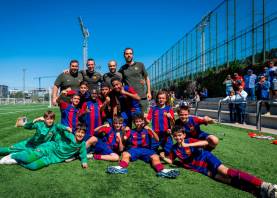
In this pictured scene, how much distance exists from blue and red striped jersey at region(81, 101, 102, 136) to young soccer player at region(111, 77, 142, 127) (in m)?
0.36

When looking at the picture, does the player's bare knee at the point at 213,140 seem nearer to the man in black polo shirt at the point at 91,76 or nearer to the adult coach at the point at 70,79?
the man in black polo shirt at the point at 91,76

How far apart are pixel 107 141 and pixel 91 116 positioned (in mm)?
706

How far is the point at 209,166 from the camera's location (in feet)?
13.9

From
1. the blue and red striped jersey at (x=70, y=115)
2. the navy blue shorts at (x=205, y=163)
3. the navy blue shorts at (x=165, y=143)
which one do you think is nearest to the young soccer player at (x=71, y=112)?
the blue and red striped jersey at (x=70, y=115)

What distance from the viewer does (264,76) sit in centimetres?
1224

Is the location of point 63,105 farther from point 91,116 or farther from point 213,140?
point 213,140

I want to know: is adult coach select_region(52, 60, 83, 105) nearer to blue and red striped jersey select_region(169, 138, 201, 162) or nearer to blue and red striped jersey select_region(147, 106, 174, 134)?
blue and red striped jersey select_region(147, 106, 174, 134)

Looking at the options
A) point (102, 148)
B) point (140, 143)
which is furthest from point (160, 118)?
point (102, 148)

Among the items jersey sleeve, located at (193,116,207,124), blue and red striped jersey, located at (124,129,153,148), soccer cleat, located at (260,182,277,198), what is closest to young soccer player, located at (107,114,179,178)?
blue and red striped jersey, located at (124,129,153,148)

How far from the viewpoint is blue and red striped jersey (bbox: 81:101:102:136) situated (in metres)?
5.89

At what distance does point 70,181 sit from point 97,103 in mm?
2397

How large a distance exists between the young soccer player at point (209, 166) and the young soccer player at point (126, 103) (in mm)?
1552

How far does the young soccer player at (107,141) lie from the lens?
17.5 ft

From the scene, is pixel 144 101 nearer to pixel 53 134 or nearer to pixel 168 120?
pixel 168 120
